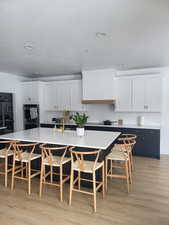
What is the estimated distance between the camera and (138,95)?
495cm

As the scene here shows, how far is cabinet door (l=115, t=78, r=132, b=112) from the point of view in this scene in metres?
5.05

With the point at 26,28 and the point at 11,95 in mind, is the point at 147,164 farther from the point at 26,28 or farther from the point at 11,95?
the point at 11,95

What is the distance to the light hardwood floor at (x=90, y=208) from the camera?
2186mm

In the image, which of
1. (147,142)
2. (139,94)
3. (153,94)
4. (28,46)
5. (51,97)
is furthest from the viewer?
(51,97)

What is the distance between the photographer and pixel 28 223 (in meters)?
2.15

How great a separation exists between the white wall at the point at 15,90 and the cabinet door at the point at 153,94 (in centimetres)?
456

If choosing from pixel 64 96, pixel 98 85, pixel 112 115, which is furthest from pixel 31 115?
pixel 112 115

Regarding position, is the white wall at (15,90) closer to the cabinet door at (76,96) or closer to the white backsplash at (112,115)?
the cabinet door at (76,96)

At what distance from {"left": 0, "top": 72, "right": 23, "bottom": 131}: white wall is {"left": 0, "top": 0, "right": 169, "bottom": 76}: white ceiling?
192 cm

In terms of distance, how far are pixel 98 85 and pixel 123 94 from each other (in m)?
0.84

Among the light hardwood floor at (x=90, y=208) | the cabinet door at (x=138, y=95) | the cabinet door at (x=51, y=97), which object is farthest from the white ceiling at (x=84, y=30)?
the light hardwood floor at (x=90, y=208)

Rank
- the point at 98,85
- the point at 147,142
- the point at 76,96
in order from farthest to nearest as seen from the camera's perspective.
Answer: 1. the point at 76,96
2. the point at 98,85
3. the point at 147,142

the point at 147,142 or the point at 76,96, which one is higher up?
the point at 76,96

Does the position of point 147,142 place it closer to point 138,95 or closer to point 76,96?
point 138,95
